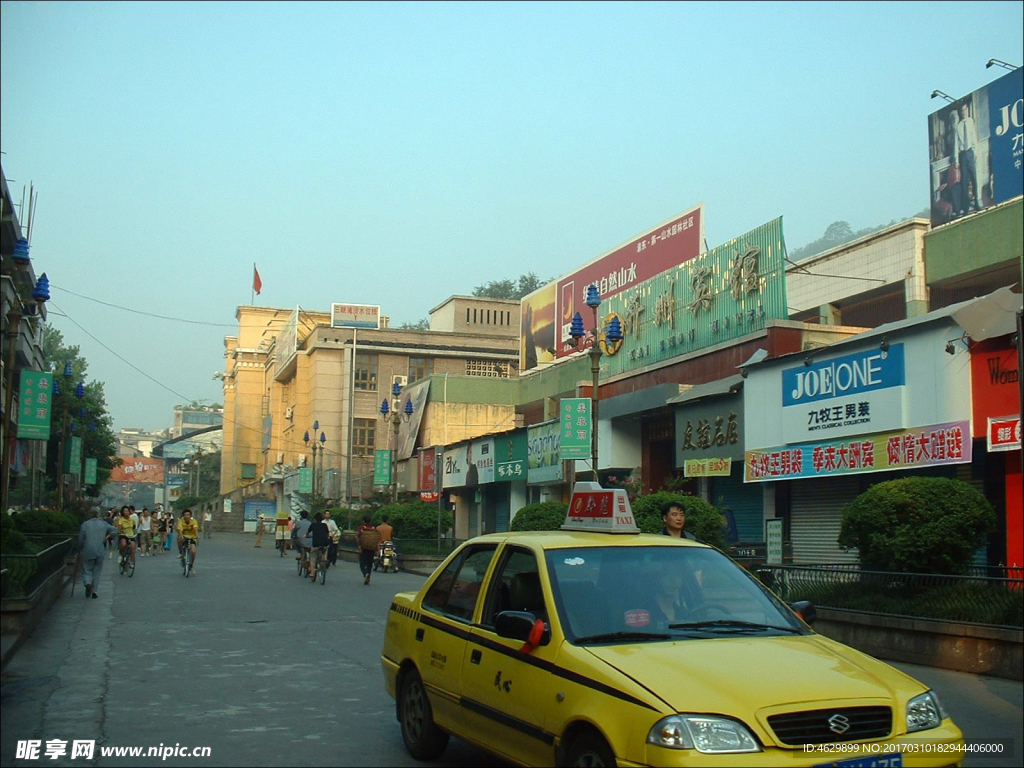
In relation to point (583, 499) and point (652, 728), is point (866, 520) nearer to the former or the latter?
point (583, 499)

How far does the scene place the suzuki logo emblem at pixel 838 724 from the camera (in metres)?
4.91

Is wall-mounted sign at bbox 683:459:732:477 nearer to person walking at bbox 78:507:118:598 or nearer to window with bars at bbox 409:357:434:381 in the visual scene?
person walking at bbox 78:507:118:598

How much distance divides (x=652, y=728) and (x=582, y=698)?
560mm

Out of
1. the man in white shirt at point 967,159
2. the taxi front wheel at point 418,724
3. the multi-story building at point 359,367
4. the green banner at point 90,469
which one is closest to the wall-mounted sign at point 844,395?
the man in white shirt at point 967,159

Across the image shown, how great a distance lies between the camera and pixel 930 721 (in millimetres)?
5199

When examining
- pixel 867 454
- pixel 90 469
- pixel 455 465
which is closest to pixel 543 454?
pixel 455 465

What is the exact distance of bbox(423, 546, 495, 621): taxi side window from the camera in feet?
22.9

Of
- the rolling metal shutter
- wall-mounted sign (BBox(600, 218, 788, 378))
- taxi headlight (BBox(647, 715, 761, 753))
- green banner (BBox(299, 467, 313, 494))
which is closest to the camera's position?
taxi headlight (BBox(647, 715, 761, 753))

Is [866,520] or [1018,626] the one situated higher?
[866,520]

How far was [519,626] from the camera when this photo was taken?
5.89 meters

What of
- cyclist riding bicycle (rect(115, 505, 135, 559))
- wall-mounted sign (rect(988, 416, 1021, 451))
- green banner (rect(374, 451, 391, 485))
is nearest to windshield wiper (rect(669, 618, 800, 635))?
wall-mounted sign (rect(988, 416, 1021, 451))

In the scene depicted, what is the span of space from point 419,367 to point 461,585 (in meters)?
→ 62.7

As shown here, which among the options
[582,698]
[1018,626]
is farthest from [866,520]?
[582,698]

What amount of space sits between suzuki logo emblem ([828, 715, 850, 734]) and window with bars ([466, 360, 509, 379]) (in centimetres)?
6480
